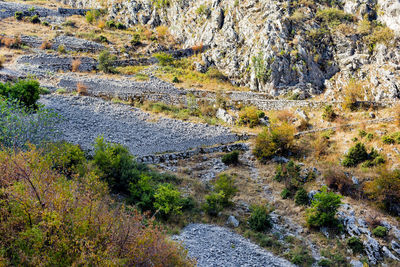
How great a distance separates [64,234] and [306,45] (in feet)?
119

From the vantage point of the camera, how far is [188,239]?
1212cm

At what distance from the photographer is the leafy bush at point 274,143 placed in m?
21.4

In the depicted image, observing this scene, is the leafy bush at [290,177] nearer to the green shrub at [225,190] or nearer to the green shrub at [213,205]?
the green shrub at [225,190]

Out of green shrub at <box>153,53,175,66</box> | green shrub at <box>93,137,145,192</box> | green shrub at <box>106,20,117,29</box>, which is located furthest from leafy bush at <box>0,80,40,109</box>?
green shrub at <box>106,20,117,29</box>

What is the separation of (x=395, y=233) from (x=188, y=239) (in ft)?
33.7

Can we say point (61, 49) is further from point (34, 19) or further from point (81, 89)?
point (34, 19)

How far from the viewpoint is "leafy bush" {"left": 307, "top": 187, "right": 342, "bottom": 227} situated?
13.9 meters

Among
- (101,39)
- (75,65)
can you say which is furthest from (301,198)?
(101,39)

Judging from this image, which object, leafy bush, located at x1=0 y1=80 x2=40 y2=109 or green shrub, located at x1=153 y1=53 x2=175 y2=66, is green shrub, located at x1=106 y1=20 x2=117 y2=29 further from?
leafy bush, located at x1=0 y1=80 x2=40 y2=109

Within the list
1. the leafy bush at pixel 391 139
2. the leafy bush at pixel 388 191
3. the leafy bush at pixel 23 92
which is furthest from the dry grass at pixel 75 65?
the leafy bush at pixel 391 139

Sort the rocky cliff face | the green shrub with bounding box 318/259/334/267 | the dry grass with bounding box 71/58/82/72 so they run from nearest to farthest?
the green shrub with bounding box 318/259/334/267
the rocky cliff face
the dry grass with bounding box 71/58/82/72

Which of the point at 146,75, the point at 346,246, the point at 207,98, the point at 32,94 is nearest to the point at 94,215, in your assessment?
the point at 346,246

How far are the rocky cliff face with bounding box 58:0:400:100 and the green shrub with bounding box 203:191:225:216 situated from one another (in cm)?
2216

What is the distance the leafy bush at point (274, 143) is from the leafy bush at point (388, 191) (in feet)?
23.9
